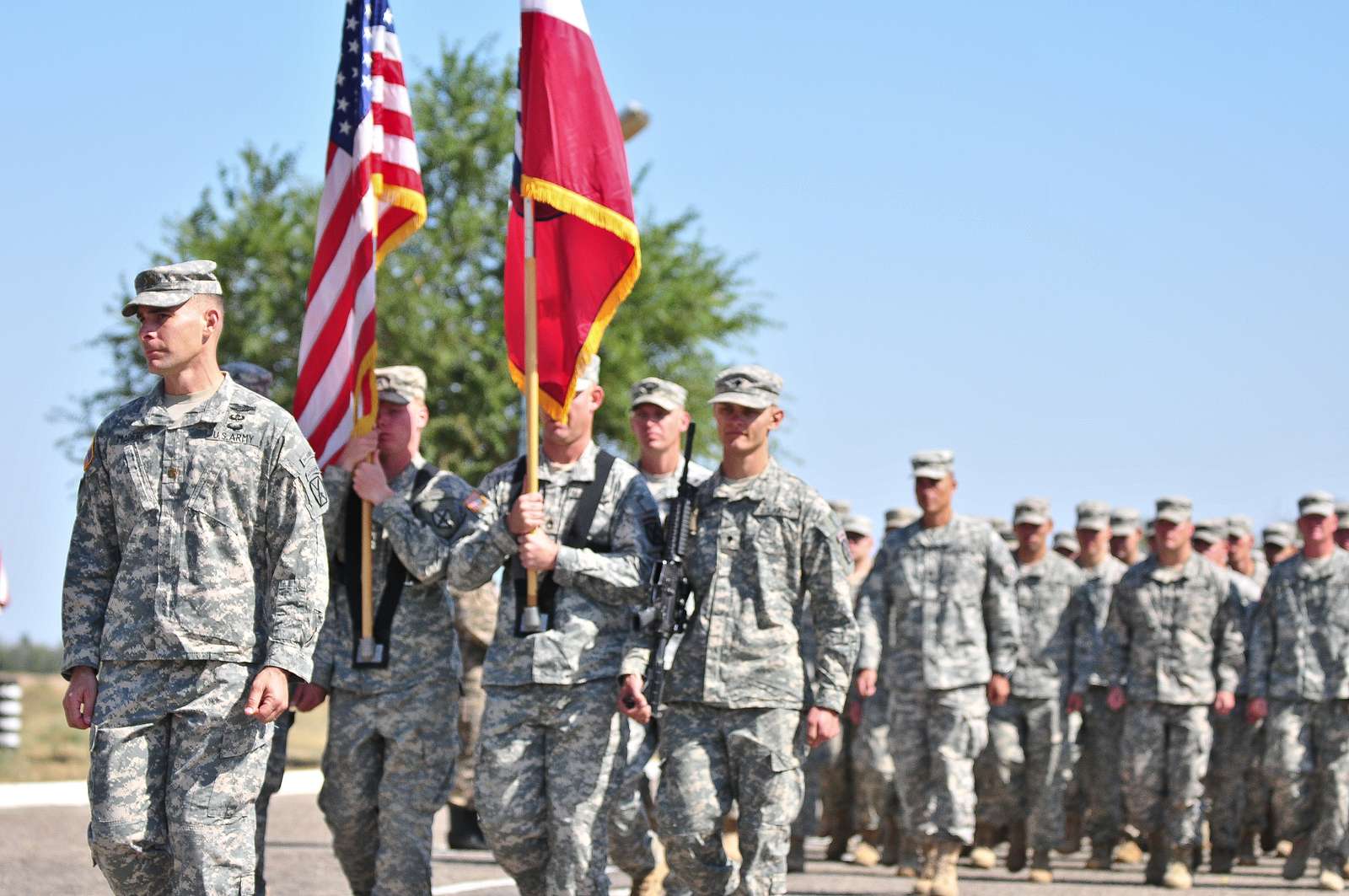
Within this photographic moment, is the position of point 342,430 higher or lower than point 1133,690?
higher

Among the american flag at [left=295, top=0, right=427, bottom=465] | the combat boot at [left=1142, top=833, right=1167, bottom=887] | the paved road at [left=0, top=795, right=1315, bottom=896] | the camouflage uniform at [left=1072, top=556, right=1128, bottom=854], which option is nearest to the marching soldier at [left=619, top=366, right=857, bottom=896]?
the american flag at [left=295, top=0, right=427, bottom=465]

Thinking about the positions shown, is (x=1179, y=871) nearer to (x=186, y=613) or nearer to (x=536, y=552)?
(x=536, y=552)

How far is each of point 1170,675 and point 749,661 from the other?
6.17 meters

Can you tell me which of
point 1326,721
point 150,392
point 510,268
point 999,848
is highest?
point 510,268

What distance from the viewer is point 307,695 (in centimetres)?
914

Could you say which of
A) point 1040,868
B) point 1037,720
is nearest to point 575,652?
point 1040,868

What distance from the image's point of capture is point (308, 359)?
1012 centimetres

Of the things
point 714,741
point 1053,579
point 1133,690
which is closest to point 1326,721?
point 1133,690

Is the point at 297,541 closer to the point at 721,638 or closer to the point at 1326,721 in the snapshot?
the point at 721,638

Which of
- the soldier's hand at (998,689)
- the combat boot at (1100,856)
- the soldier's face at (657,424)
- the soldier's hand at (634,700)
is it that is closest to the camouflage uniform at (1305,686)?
the combat boot at (1100,856)

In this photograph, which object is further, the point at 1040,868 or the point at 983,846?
the point at 983,846

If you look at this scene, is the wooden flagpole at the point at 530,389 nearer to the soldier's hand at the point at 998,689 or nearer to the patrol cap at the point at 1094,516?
the soldier's hand at the point at 998,689

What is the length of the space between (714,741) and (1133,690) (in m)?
6.24

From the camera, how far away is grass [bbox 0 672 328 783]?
20.6m
